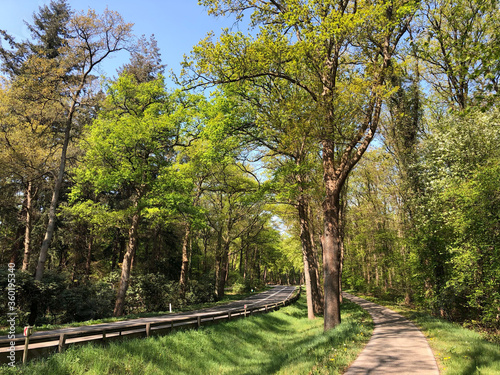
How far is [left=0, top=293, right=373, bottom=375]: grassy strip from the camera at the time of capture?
7.45 metres

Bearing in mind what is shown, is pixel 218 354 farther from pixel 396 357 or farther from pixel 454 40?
pixel 454 40

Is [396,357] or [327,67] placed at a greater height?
[327,67]

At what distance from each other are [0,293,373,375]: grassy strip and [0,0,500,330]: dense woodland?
225 centimetres

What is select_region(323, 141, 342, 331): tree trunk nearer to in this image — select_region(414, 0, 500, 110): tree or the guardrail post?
select_region(414, 0, 500, 110): tree

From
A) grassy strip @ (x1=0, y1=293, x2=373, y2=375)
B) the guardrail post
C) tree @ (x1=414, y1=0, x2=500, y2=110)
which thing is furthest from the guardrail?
tree @ (x1=414, y1=0, x2=500, y2=110)

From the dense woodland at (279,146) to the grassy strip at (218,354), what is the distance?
225 centimetres

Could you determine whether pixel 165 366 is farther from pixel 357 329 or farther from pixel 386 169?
pixel 386 169

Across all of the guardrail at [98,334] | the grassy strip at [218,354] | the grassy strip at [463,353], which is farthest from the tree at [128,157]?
the grassy strip at [463,353]

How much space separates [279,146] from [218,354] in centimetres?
975

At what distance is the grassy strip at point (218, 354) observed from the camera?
7.45m

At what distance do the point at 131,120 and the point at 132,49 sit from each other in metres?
5.63

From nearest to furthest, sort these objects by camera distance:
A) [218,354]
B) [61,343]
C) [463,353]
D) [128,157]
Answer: [463,353] → [61,343] → [218,354] → [128,157]

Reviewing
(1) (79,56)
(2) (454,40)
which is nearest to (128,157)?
(1) (79,56)

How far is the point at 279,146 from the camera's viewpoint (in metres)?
13.9
